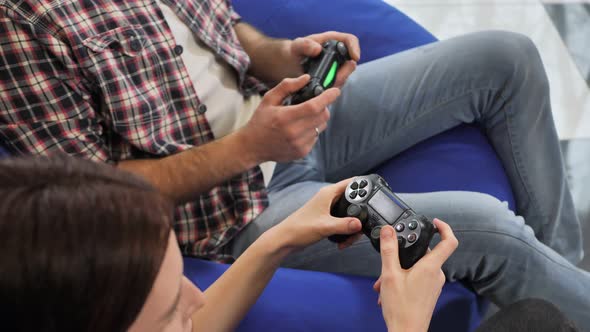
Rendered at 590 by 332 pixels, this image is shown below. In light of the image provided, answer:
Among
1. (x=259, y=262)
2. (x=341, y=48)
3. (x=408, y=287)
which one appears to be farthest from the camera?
(x=341, y=48)

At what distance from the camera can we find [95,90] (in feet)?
3.12

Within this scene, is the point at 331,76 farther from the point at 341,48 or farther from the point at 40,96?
the point at 40,96

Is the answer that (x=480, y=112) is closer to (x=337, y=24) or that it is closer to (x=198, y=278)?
(x=337, y=24)

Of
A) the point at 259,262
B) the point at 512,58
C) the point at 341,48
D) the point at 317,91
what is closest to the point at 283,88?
the point at 317,91

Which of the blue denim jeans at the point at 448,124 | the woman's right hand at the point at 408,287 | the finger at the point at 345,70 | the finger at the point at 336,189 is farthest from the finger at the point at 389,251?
the finger at the point at 345,70

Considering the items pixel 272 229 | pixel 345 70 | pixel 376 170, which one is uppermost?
pixel 345 70

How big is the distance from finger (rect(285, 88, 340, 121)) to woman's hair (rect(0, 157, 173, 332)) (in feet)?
1.36

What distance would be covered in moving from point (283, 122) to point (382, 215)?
213 mm

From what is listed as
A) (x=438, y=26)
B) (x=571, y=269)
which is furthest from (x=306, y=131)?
(x=438, y=26)

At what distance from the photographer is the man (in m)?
0.91

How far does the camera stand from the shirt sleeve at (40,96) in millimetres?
873

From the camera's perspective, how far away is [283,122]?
0.94m

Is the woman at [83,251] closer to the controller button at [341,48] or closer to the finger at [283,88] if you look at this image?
the finger at [283,88]

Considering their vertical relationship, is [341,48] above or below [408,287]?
above
